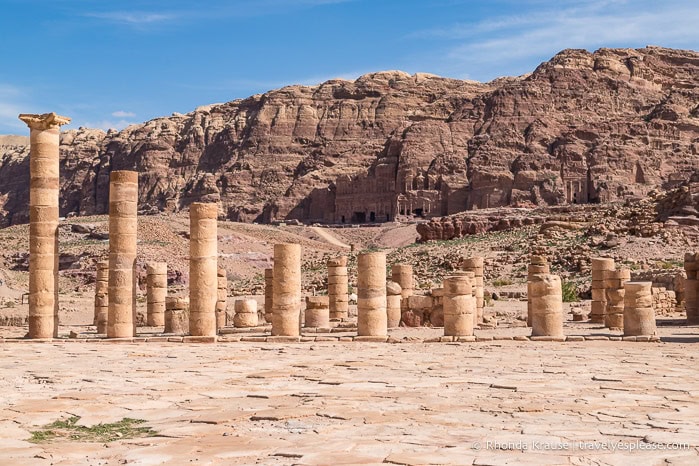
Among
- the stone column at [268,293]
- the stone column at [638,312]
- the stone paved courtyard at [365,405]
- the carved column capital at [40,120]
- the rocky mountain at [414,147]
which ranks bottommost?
the stone paved courtyard at [365,405]

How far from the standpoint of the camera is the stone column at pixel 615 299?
70.1 feet

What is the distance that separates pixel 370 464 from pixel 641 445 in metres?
2.23

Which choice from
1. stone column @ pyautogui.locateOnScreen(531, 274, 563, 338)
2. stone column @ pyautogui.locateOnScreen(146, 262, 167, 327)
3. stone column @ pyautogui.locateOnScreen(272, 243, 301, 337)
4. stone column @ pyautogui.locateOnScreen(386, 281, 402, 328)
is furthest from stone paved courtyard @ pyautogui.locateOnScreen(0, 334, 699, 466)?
stone column @ pyautogui.locateOnScreen(146, 262, 167, 327)

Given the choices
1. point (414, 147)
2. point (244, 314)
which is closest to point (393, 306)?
point (244, 314)

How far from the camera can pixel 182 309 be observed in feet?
75.0

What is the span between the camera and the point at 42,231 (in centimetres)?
1953

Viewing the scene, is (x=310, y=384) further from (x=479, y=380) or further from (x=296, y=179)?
(x=296, y=179)

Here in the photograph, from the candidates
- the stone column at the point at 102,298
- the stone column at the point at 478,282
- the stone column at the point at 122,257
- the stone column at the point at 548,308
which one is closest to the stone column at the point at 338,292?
the stone column at the point at 478,282

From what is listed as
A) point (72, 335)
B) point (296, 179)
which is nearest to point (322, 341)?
point (72, 335)

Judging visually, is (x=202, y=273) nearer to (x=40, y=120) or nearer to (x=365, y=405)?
(x=40, y=120)

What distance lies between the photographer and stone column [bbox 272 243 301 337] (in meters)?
19.2

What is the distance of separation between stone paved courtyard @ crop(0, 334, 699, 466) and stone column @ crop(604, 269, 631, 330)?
5.11m

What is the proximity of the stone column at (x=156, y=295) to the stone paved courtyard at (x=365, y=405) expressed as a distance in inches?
391

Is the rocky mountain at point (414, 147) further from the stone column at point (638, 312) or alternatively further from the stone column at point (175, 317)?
the stone column at point (638, 312)
